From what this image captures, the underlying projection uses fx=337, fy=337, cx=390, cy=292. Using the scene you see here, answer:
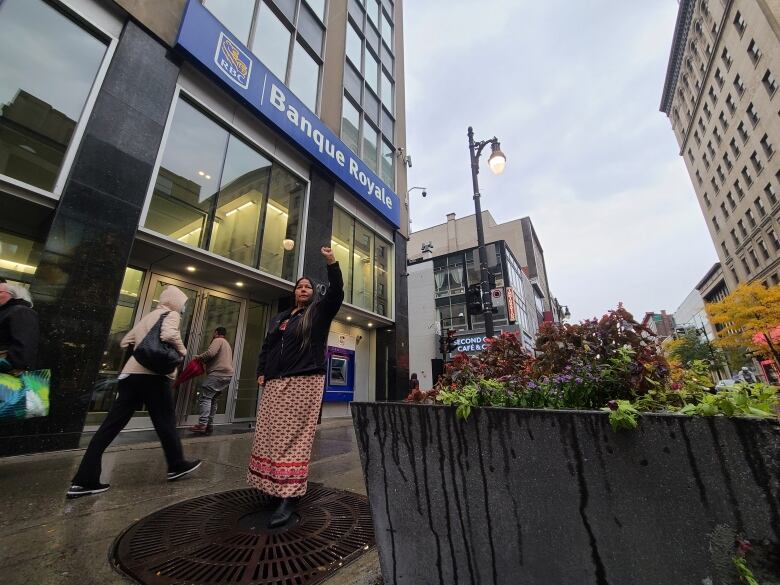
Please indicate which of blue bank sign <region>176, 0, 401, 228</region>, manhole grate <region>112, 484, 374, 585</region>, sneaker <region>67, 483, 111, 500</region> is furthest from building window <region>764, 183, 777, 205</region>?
sneaker <region>67, 483, 111, 500</region>

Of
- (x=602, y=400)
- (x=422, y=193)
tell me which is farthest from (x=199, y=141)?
(x=422, y=193)

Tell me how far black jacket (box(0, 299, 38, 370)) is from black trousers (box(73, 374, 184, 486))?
76 cm

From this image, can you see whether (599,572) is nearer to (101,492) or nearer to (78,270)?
(101,492)

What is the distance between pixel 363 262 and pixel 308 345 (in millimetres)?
8915

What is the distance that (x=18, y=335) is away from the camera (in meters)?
2.89

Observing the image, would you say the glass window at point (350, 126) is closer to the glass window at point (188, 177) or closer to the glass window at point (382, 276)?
the glass window at point (382, 276)

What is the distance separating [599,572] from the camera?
1090mm

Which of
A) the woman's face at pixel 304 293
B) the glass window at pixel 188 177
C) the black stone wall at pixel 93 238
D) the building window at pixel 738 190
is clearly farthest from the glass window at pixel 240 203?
the building window at pixel 738 190

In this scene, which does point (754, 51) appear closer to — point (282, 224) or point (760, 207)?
point (760, 207)

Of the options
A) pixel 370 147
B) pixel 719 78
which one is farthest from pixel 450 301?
pixel 719 78

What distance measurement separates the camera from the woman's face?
Result: 303 cm

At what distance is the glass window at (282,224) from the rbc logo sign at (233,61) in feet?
6.47

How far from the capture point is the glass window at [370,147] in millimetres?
12664

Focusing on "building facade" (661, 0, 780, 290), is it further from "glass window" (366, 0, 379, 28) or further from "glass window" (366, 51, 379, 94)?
"glass window" (366, 51, 379, 94)
